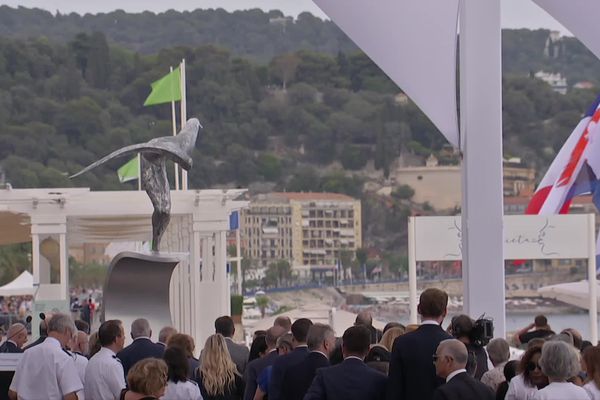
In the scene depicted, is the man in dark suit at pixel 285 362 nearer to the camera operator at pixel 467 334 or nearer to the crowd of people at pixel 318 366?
the crowd of people at pixel 318 366

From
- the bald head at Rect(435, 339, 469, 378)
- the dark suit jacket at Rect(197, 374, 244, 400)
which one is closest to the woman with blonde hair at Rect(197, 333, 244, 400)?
the dark suit jacket at Rect(197, 374, 244, 400)

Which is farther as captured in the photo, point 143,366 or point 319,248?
point 319,248

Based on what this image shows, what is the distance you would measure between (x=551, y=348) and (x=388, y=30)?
192 inches

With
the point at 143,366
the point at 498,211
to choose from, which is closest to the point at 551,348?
the point at 143,366

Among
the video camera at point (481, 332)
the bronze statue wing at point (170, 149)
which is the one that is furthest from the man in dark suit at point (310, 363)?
the bronze statue wing at point (170, 149)

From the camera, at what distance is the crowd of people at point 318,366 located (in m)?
4.04

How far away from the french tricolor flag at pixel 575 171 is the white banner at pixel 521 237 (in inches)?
155

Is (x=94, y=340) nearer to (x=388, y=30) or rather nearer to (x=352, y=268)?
(x=388, y=30)

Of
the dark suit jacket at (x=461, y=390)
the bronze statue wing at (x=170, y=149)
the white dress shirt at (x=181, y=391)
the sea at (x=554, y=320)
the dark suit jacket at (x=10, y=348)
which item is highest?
the bronze statue wing at (x=170, y=149)

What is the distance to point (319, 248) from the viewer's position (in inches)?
3105

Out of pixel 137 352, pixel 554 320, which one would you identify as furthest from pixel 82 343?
pixel 554 320

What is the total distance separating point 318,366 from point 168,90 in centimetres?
2446

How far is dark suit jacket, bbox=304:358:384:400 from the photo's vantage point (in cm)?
441

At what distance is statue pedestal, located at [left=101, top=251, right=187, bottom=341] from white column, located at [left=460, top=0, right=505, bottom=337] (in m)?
2.93
